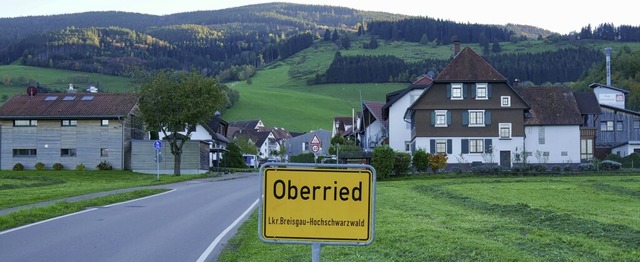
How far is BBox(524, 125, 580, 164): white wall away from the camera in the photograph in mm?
69938

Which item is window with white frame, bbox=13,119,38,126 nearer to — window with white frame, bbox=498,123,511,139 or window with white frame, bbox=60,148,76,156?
window with white frame, bbox=60,148,76,156

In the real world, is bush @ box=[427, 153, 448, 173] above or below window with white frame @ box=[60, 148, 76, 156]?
below

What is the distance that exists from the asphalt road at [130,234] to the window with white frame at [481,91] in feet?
142

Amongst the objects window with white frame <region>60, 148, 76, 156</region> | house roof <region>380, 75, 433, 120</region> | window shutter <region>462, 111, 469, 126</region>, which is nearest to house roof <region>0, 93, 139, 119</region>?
window with white frame <region>60, 148, 76, 156</region>

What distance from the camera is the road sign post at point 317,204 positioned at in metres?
6.90

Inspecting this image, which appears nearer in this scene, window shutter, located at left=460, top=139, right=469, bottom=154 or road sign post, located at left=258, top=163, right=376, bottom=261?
road sign post, located at left=258, top=163, right=376, bottom=261

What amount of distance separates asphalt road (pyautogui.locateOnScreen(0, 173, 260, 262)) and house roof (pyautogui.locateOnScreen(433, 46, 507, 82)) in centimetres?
4229

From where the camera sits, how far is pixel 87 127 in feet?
247

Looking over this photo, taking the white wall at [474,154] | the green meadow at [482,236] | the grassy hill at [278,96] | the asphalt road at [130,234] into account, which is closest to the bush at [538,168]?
the white wall at [474,154]

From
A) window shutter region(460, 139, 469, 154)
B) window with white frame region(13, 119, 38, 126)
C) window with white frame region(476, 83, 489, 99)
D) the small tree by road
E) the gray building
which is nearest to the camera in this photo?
the small tree by road

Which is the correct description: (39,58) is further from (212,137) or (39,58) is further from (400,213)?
(400,213)

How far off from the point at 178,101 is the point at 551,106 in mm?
31805

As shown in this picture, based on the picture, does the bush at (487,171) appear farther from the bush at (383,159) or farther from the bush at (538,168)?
the bush at (383,159)

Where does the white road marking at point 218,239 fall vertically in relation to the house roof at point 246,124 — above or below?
below
